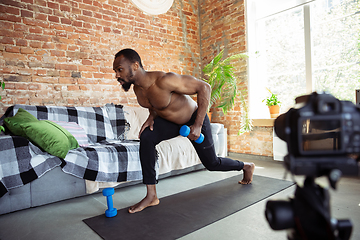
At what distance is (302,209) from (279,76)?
3.58 metres

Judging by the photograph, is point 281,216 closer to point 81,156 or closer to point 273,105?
point 81,156

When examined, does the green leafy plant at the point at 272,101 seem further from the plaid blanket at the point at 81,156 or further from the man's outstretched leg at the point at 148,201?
the man's outstretched leg at the point at 148,201

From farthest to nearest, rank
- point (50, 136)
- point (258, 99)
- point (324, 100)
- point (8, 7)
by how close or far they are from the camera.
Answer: point (258, 99) → point (8, 7) → point (50, 136) → point (324, 100)

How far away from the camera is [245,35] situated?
12.5ft

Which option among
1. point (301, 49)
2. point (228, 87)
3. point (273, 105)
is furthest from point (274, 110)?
point (301, 49)

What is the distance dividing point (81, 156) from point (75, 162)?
2.6 inches

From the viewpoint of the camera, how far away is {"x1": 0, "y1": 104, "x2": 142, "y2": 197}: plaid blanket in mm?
1730

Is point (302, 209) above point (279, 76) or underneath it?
underneath

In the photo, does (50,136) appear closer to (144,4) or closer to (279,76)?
(144,4)

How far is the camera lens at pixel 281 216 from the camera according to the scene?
47cm

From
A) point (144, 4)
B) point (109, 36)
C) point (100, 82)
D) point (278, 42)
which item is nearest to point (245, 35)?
point (278, 42)

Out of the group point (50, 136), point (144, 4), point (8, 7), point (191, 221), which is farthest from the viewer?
point (144, 4)

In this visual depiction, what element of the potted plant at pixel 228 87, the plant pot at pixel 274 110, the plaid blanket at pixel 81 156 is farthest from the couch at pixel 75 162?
the plant pot at pixel 274 110

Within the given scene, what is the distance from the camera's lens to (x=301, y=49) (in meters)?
3.43
